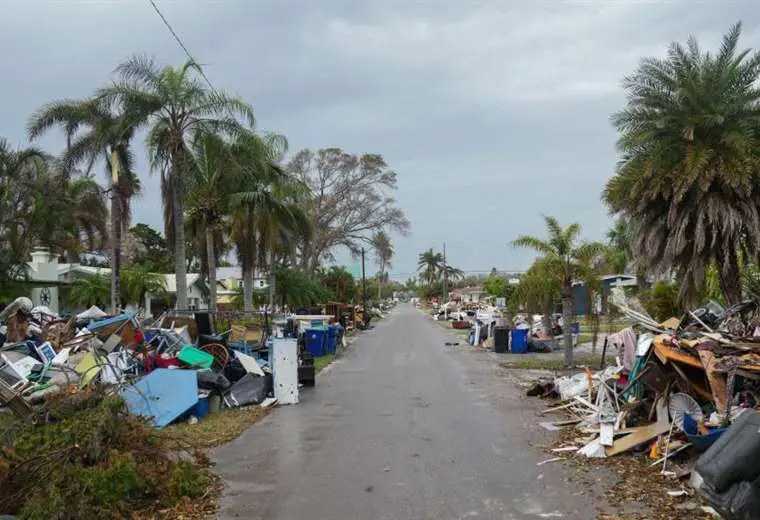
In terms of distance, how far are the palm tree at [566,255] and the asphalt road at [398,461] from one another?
19.8 ft

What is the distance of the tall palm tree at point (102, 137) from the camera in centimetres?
2311

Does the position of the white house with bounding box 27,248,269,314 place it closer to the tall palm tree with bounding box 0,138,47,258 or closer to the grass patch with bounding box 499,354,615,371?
the tall palm tree with bounding box 0,138,47,258

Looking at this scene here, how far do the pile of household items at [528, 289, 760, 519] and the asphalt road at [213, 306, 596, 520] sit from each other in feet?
3.26

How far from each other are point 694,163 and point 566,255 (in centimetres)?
582

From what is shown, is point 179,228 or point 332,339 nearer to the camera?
point 179,228

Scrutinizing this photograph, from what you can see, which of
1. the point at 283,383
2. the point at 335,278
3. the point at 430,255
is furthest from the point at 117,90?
the point at 430,255

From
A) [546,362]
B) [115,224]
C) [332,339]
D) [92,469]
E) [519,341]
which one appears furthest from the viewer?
[332,339]

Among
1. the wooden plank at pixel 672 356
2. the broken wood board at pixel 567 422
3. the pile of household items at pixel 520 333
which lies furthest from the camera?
the pile of household items at pixel 520 333

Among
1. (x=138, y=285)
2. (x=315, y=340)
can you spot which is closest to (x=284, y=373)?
(x=315, y=340)

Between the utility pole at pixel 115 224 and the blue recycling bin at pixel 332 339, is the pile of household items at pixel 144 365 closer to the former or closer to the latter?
the utility pole at pixel 115 224

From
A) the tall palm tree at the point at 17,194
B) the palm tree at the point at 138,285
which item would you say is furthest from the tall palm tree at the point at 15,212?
the palm tree at the point at 138,285

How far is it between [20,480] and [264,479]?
97.5 inches

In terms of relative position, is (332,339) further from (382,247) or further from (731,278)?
(382,247)

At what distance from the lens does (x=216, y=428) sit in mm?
10789
